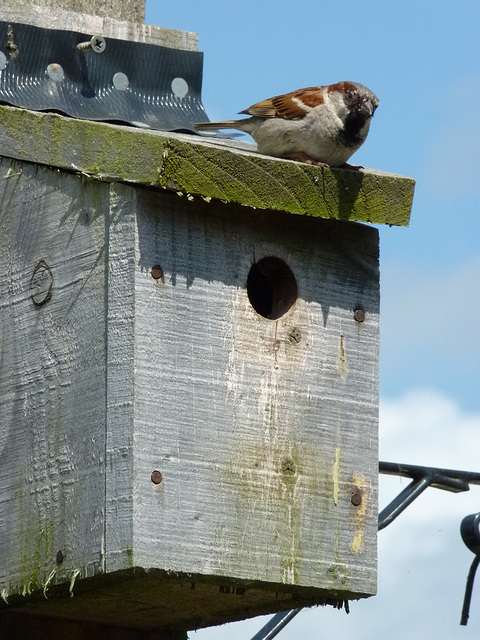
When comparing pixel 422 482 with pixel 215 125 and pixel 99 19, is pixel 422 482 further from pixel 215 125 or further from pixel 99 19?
pixel 99 19

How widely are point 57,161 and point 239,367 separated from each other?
0.67 m

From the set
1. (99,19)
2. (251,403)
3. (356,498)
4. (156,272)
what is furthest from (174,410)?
(99,19)

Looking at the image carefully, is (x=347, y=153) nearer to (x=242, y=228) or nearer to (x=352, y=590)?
(x=242, y=228)

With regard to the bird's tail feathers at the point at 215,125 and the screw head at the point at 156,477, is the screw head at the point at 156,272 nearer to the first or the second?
the screw head at the point at 156,477

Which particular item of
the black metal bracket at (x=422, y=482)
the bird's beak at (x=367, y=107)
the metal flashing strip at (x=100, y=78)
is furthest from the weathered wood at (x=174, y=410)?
the bird's beak at (x=367, y=107)

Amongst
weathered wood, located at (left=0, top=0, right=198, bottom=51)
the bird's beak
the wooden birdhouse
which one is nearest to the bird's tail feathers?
weathered wood, located at (left=0, top=0, right=198, bottom=51)

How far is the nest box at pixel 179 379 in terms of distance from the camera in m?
3.53

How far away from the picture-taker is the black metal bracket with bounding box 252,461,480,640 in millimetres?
3531

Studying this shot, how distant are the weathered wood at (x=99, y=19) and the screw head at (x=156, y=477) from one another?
4.90 feet

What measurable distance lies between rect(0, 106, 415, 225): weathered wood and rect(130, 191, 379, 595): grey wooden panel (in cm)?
8

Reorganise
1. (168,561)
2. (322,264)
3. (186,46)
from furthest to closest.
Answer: (186,46) → (322,264) → (168,561)

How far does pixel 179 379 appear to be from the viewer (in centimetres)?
360

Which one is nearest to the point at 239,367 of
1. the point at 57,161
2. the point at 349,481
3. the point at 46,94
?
the point at 349,481

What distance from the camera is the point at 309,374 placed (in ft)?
12.6
